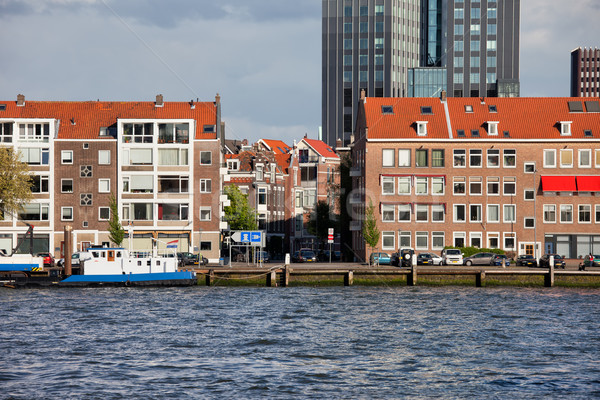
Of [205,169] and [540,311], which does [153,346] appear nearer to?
[540,311]

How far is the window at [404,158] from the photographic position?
98.2 metres

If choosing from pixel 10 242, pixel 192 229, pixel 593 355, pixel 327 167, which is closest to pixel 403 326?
pixel 593 355

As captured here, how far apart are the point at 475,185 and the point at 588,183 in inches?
481

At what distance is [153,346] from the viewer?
40.7 metres

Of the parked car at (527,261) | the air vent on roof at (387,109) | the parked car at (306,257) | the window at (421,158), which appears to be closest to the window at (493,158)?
the window at (421,158)

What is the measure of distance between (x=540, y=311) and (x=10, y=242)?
62.7 meters

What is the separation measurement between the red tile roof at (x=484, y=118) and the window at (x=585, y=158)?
5.87 ft

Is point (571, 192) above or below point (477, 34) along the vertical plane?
below

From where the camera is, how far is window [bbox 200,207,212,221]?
99.3 meters

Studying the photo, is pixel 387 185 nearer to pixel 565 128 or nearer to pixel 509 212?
pixel 509 212

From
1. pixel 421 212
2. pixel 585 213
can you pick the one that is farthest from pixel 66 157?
pixel 585 213

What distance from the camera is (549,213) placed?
97.4 meters

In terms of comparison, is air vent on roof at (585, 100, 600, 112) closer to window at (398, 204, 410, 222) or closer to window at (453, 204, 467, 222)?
window at (453, 204, 467, 222)

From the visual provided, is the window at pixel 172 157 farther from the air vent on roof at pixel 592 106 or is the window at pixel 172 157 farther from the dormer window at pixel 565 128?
the air vent on roof at pixel 592 106
